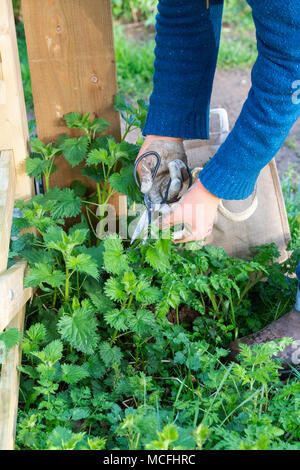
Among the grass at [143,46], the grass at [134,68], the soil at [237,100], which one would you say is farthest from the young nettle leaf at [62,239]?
the grass at [134,68]

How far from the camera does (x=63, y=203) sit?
6.31ft

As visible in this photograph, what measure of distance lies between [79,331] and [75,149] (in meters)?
0.71

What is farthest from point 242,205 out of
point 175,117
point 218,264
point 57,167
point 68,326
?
point 68,326

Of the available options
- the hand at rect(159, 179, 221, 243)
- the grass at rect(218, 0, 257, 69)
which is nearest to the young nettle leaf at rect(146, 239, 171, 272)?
the hand at rect(159, 179, 221, 243)

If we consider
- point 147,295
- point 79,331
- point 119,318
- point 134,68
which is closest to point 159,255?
point 147,295

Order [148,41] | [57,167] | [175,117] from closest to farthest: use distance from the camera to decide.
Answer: [175,117], [57,167], [148,41]

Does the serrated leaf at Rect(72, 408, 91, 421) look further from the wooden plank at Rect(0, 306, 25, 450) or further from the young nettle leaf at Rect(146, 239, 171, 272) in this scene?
the young nettle leaf at Rect(146, 239, 171, 272)

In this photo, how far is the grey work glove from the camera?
1.90 metres

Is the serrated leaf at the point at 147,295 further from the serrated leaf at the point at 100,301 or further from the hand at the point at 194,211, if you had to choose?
the hand at the point at 194,211

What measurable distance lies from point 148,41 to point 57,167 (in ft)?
9.44

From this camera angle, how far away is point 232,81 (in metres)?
4.24

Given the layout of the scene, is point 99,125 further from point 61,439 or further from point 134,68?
point 134,68

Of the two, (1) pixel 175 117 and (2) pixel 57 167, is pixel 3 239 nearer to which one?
(2) pixel 57 167
